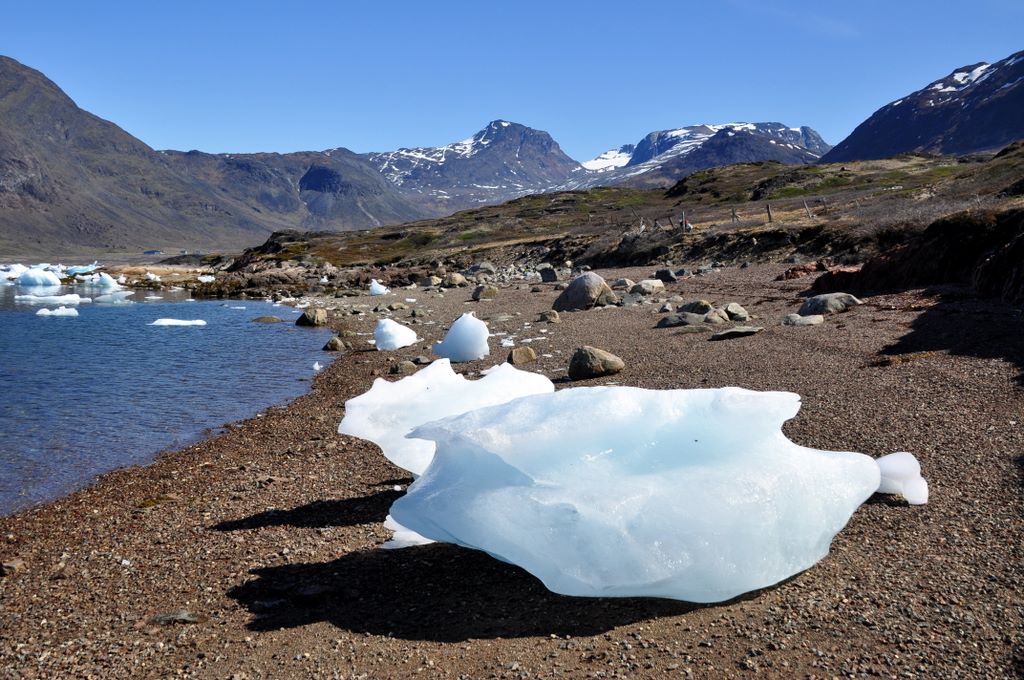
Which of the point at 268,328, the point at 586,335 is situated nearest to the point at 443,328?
the point at 586,335

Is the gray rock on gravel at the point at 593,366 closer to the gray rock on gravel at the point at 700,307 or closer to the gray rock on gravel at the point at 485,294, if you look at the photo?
the gray rock on gravel at the point at 700,307

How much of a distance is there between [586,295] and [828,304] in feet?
28.3

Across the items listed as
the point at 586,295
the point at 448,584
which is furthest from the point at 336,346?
the point at 448,584

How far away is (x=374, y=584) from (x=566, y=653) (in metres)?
2.02

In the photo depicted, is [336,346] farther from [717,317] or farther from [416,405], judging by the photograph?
[416,405]

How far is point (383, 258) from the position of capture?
82688 millimetres

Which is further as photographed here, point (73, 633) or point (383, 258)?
point (383, 258)

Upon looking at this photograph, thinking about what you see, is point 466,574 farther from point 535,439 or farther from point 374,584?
point 535,439

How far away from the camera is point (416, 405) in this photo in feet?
29.2

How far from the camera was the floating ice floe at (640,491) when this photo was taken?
5.70 meters

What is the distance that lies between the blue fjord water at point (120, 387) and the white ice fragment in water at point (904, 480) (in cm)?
1010

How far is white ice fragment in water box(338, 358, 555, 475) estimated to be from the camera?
8.46 m

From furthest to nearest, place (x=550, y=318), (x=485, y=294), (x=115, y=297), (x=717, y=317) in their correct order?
(x=115, y=297)
(x=485, y=294)
(x=550, y=318)
(x=717, y=317)

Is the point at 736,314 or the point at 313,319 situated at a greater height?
the point at 736,314
